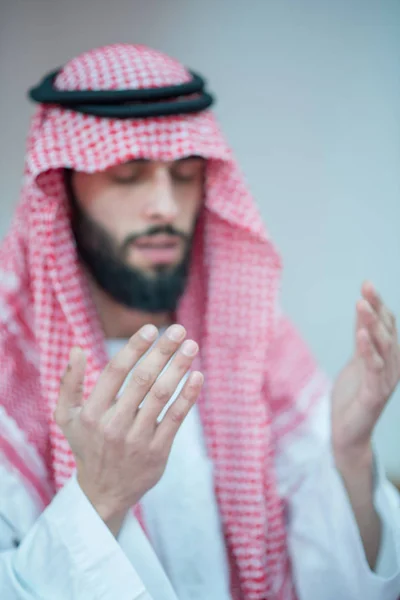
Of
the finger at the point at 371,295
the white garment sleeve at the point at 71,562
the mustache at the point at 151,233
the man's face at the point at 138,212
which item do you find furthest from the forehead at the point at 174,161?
the white garment sleeve at the point at 71,562

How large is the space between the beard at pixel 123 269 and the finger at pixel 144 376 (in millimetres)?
387

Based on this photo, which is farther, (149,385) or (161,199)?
(161,199)

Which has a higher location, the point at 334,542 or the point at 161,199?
the point at 161,199

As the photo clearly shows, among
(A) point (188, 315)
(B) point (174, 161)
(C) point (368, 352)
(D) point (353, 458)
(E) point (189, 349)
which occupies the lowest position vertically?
(D) point (353, 458)

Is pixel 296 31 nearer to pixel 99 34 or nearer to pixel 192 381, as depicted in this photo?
pixel 99 34

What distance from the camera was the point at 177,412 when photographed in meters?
0.89

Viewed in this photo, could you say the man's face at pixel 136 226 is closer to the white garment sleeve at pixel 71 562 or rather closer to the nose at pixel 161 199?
the nose at pixel 161 199

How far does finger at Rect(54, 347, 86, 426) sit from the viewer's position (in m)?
0.86

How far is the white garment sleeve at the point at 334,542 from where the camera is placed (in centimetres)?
117

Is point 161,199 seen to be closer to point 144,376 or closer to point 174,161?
point 174,161

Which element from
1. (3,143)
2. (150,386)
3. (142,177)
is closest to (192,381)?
(150,386)

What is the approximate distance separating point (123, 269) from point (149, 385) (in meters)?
0.41

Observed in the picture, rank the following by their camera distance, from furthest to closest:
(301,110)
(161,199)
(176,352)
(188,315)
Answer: (301,110)
(188,315)
(161,199)
(176,352)

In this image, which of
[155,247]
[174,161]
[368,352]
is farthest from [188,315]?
[368,352]
